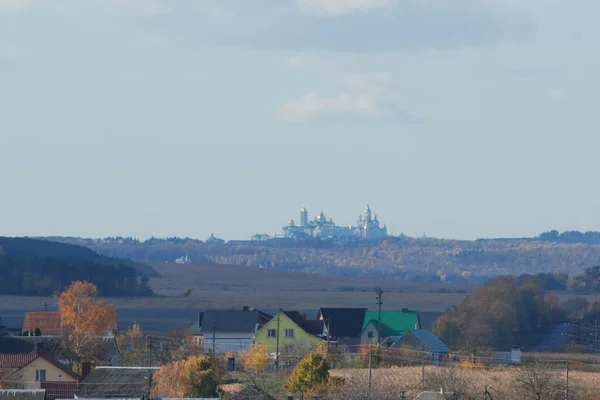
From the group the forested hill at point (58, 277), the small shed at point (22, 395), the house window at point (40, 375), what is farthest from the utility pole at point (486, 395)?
the forested hill at point (58, 277)

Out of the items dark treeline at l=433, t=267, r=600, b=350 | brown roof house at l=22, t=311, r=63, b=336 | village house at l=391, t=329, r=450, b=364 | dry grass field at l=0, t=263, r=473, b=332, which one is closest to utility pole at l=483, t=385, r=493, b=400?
village house at l=391, t=329, r=450, b=364

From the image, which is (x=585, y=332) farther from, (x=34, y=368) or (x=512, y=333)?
(x=34, y=368)

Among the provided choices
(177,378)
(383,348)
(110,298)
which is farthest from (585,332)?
(110,298)

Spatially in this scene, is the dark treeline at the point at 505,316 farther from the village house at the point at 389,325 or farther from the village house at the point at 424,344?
the village house at the point at 389,325

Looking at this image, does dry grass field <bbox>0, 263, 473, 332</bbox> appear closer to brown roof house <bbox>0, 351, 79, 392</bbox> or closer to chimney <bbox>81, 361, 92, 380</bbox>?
chimney <bbox>81, 361, 92, 380</bbox>

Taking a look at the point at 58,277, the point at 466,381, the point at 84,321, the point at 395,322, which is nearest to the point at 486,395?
the point at 466,381
